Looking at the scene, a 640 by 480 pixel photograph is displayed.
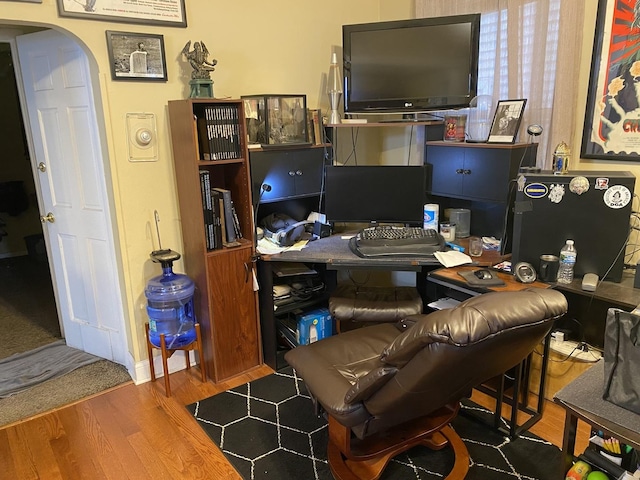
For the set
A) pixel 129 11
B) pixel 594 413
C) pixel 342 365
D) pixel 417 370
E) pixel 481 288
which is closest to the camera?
pixel 594 413

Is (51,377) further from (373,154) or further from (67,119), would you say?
(373,154)

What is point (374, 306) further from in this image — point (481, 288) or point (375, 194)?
point (375, 194)

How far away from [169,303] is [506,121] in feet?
6.96

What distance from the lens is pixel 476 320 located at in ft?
4.56

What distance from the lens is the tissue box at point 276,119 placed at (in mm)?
2775

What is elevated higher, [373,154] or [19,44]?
[19,44]

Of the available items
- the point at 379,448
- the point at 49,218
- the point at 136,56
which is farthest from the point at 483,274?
the point at 49,218

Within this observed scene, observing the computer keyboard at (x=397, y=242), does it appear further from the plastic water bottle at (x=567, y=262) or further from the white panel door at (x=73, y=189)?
the white panel door at (x=73, y=189)

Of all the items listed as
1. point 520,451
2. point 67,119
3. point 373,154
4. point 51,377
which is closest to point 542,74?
point 373,154

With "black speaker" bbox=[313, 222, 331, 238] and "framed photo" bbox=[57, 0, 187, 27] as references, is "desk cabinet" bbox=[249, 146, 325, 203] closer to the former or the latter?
"black speaker" bbox=[313, 222, 331, 238]

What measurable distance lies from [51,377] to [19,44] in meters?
2.00

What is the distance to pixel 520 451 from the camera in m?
2.16

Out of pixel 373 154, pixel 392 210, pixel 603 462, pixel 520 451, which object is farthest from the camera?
pixel 373 154

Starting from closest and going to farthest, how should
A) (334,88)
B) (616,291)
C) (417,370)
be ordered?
1. (417,370)
2. (616,291)
3. (334,88)
